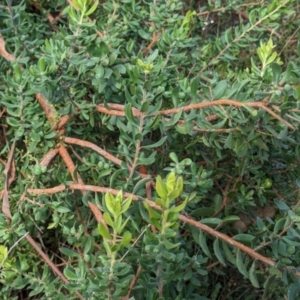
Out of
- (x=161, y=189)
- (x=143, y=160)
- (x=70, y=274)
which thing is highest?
(x=161, y=189)

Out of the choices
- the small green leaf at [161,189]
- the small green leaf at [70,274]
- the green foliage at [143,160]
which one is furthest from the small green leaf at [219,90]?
the small green leaf at [70,274]

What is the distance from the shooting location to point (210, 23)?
1941 millimetres

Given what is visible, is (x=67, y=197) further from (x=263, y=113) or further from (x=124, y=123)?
(x=263, y=113)

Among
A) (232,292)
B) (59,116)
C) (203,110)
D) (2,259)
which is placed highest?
(203,110)

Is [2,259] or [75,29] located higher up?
[75,29]

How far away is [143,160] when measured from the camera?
0.96 m

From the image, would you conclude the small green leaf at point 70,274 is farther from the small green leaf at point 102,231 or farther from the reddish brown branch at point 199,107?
the reddish brown branch at point 199,107

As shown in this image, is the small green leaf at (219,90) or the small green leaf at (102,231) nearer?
the small green leaf at (102,231)

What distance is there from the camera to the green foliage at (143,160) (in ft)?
2.94

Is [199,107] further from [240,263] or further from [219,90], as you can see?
[240,263]

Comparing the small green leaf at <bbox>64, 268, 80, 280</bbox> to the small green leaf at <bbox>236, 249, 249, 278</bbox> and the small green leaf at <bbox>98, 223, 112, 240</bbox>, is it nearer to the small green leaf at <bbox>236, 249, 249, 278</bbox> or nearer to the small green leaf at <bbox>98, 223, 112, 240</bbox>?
the small green leaf at <bbox>98, 223, 112, 240</bbox>

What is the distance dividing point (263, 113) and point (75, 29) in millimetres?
424

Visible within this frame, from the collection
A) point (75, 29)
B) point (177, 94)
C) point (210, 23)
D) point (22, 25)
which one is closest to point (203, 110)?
point (177, 94)

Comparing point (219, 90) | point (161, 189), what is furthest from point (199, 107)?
point (161, 189)
